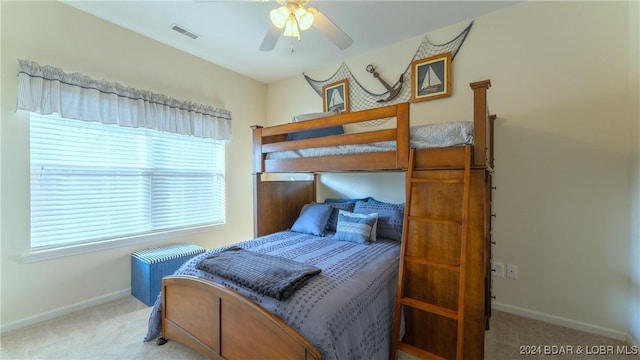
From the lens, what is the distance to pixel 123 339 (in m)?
1.95

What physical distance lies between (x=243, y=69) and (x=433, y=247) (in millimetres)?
3340

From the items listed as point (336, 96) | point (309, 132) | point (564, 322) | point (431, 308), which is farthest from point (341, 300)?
point (336, 96)

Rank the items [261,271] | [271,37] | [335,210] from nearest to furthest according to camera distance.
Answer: [261,271], [271,37], [335,210]

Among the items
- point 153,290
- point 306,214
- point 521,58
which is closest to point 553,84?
point 521,58

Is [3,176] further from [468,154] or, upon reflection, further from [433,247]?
[468,154]

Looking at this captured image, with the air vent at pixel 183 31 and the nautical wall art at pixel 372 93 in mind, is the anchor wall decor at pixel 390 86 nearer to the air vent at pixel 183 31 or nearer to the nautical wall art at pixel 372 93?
the nautical wall art at pixel 372 93

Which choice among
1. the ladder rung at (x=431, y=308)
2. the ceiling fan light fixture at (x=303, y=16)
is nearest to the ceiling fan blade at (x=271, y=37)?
the ceiling fan light fixture at (x=303, y=16)

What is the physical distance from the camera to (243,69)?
3.68 metres

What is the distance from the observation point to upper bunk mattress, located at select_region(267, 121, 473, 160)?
1665 millimetres

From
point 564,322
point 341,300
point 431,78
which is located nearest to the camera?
point 341,300

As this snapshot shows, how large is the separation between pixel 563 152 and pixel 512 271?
1.12 m

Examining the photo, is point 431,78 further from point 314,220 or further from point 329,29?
point 314,220

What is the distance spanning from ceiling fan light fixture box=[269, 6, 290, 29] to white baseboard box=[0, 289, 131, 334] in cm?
294

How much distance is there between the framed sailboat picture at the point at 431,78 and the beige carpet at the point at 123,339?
7.27 ft
